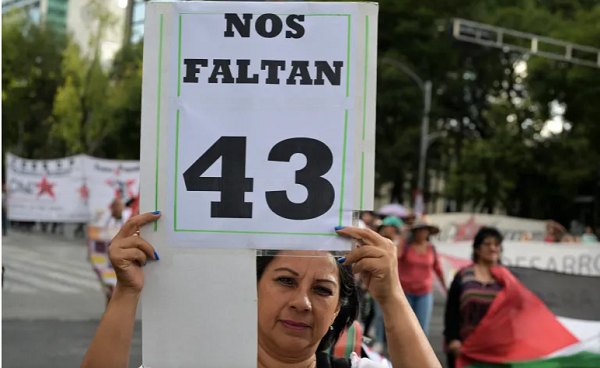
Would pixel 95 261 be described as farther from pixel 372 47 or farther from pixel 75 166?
pixel 372 47

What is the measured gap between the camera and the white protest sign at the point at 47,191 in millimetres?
Result: 14617

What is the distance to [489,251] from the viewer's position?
21.0 ft

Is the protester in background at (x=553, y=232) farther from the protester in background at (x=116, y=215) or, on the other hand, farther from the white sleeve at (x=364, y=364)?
the white sleeve at (x=364, y=364)

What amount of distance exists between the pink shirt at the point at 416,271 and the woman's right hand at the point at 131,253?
22.2 feet

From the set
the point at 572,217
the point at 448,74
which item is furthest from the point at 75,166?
the point at 572,217

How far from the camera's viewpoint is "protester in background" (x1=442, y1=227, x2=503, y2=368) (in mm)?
6234

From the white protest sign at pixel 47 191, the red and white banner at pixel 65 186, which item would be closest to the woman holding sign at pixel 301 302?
the red and white banner at pixel 65 186

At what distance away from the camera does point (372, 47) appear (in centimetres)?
255

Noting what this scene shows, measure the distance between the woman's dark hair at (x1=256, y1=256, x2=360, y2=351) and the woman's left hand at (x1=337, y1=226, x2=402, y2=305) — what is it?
23cm

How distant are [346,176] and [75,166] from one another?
43.5 feet

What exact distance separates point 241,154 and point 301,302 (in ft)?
1.45

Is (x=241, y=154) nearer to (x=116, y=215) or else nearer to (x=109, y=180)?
(x=116, y=215)

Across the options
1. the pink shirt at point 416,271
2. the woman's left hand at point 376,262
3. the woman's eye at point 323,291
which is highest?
the woman's left hand at point 376,262

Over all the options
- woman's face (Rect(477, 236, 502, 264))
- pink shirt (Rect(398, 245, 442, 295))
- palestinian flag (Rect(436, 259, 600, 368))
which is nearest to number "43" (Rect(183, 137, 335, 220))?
palestinian flag (Rect(436, 259, 600, 368))
